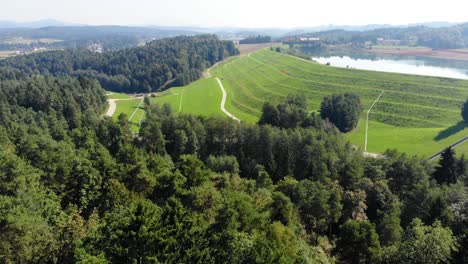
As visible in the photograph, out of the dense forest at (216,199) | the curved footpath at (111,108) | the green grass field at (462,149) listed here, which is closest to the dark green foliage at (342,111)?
the dense forest at (216,199)

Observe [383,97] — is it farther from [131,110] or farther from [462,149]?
[131,110]

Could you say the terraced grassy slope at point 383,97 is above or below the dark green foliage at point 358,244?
above

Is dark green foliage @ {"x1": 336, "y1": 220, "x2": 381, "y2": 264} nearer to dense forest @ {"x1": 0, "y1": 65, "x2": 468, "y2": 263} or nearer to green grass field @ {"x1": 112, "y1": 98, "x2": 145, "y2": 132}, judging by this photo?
dense forest @ {"x1": 0, "y1": 65, "x2": 468, "y2": 263}

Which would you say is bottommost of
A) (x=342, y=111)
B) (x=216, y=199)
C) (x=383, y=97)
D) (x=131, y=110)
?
(x=131, y=110)

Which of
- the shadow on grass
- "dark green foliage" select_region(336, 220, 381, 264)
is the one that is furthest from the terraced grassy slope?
"dark green foliage" select_region(336, 220, 381, 264)

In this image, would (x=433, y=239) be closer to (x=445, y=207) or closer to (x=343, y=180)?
(x=445, y=207)

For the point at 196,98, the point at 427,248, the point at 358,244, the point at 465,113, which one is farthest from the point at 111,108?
the point at 465,113

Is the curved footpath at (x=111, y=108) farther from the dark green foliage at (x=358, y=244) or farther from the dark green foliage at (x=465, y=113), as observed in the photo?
the dark green foliage at (x=465, y=113)
